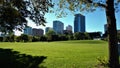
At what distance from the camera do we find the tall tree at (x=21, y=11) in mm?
18156

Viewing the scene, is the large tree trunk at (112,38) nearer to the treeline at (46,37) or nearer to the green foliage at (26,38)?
the treeline at (46,37)

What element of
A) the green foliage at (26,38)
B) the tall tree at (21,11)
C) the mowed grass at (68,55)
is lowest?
the mowed grass at (68,55)

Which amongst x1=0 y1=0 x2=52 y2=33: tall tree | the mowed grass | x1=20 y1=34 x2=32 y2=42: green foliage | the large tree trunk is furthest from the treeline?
the large tree trunk

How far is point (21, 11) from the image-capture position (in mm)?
20219

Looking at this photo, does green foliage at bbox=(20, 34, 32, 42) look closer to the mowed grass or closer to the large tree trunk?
the mowed grass

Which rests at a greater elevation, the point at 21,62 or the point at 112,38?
the point at 112,38

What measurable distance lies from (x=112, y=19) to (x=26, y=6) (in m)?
7.77

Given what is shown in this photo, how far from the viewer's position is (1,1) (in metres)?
18.0

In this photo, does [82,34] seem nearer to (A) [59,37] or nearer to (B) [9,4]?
(A) [59,37]

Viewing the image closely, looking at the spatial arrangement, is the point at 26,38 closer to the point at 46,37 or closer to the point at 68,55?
the point at 46,37

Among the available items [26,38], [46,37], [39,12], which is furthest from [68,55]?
[46,37]

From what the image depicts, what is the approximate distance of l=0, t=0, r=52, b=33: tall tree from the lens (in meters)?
18.2

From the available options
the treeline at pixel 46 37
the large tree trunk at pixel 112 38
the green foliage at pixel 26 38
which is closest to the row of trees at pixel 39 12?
the large tree trunk at pixel 112 38

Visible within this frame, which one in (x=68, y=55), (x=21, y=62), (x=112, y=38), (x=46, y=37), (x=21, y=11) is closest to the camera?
(x=112, y=38)
